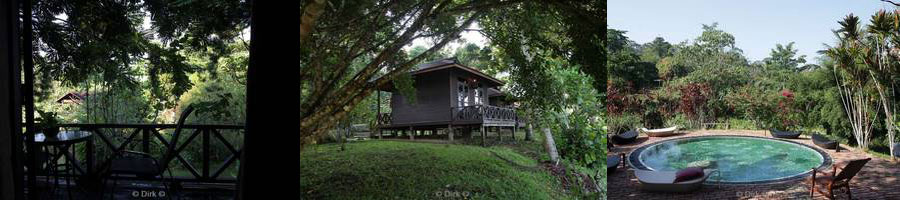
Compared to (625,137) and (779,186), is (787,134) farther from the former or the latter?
(625,137)

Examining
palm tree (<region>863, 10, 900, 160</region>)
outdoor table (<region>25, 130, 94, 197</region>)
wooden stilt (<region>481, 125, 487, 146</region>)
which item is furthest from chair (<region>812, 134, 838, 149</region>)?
outdoor table (<region>25, 130, 94, 197</region>)

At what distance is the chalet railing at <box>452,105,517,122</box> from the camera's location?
3.23 metres

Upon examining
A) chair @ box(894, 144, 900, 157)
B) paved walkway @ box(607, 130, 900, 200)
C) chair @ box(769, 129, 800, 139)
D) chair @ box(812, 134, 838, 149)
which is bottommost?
paved walkway @ box(607, 130, 900, 200)

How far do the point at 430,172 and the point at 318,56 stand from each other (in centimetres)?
98

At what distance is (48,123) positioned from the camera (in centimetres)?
262

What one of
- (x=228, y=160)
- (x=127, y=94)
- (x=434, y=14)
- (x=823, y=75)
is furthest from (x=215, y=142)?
(x=823, y=75)

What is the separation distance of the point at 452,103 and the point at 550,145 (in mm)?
654

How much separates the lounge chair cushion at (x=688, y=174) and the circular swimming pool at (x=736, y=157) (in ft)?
0.12

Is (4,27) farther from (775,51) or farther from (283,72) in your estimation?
(775,51)

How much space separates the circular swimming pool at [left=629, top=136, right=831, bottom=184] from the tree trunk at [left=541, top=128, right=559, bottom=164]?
0.79 m

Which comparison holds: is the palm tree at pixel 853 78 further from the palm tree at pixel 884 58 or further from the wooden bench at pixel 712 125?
the wooden bench at pixel 712 125

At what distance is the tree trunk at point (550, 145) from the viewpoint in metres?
3.29

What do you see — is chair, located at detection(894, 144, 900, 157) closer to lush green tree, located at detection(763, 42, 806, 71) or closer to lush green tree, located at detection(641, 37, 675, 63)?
lush green tree, located at detection(763, 42, 806, 71)

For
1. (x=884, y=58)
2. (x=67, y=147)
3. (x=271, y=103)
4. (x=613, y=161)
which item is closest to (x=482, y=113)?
(x=613, y=161)
